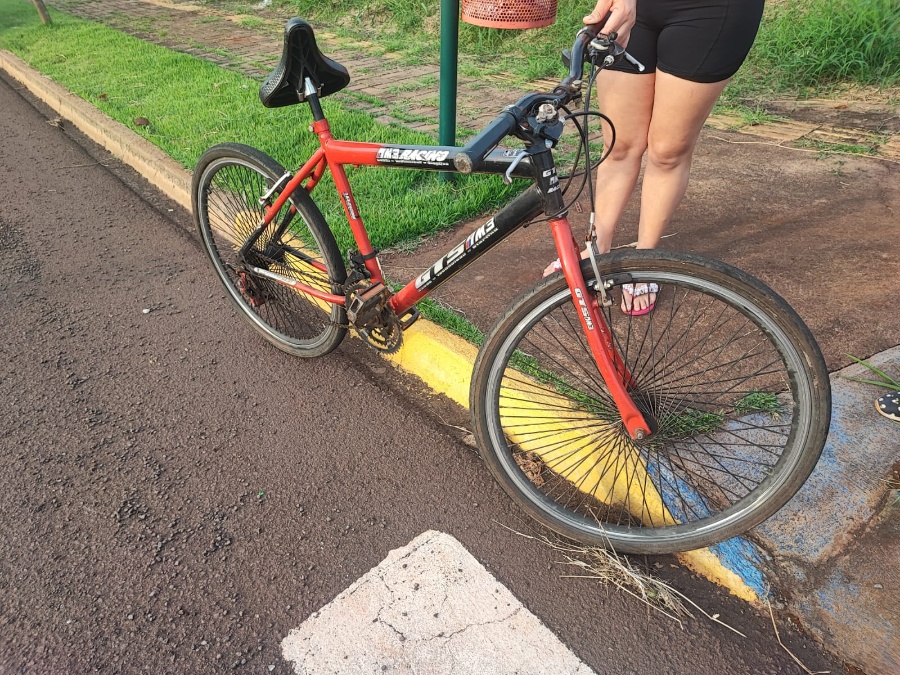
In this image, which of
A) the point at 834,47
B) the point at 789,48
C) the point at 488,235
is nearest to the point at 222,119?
the point at 488,235

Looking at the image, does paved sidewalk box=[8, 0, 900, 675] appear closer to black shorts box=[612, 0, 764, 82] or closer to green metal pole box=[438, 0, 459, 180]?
green metal pole box=[438, 0, 459, 180]

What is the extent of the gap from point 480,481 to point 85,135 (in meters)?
5.35

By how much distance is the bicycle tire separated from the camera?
2.57m

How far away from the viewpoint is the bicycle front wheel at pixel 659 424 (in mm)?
1729

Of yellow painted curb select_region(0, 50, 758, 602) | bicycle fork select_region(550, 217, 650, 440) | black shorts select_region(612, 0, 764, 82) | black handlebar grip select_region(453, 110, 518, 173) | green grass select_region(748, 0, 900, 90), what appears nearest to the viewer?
black handlebar grip select_region(453, 110, 518, 173)

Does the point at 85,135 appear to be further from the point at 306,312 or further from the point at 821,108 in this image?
the point at 821,108

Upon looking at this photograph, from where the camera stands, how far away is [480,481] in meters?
2.33

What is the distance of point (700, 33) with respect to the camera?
89.7 inches

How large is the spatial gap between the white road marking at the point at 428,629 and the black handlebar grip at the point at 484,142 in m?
1.22

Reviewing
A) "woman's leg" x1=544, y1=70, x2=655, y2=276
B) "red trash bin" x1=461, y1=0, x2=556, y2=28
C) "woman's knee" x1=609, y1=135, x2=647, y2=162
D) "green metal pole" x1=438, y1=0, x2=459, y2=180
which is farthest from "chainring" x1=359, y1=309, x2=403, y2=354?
"red trash bin" x1=461, y1=0, x2=556, y2=28

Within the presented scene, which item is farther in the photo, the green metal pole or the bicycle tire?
the green metal pole

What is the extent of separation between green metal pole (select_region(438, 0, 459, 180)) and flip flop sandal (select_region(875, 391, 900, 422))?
2579mm

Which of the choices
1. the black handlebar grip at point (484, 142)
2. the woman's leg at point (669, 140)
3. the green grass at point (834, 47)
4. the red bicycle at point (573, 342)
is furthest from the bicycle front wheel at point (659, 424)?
the green grass at point (834, 47)

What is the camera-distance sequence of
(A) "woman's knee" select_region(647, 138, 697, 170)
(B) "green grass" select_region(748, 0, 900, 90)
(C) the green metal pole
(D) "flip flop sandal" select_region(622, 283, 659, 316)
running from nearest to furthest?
(A) "woman's knee" select_region(647, 138, 697, 170) < (D) "flip flop sandal" select_region(622, 283, 659, 316) < (C) the green metal pole < (B) "green grass" select_region(748, 0, 900, 90)
